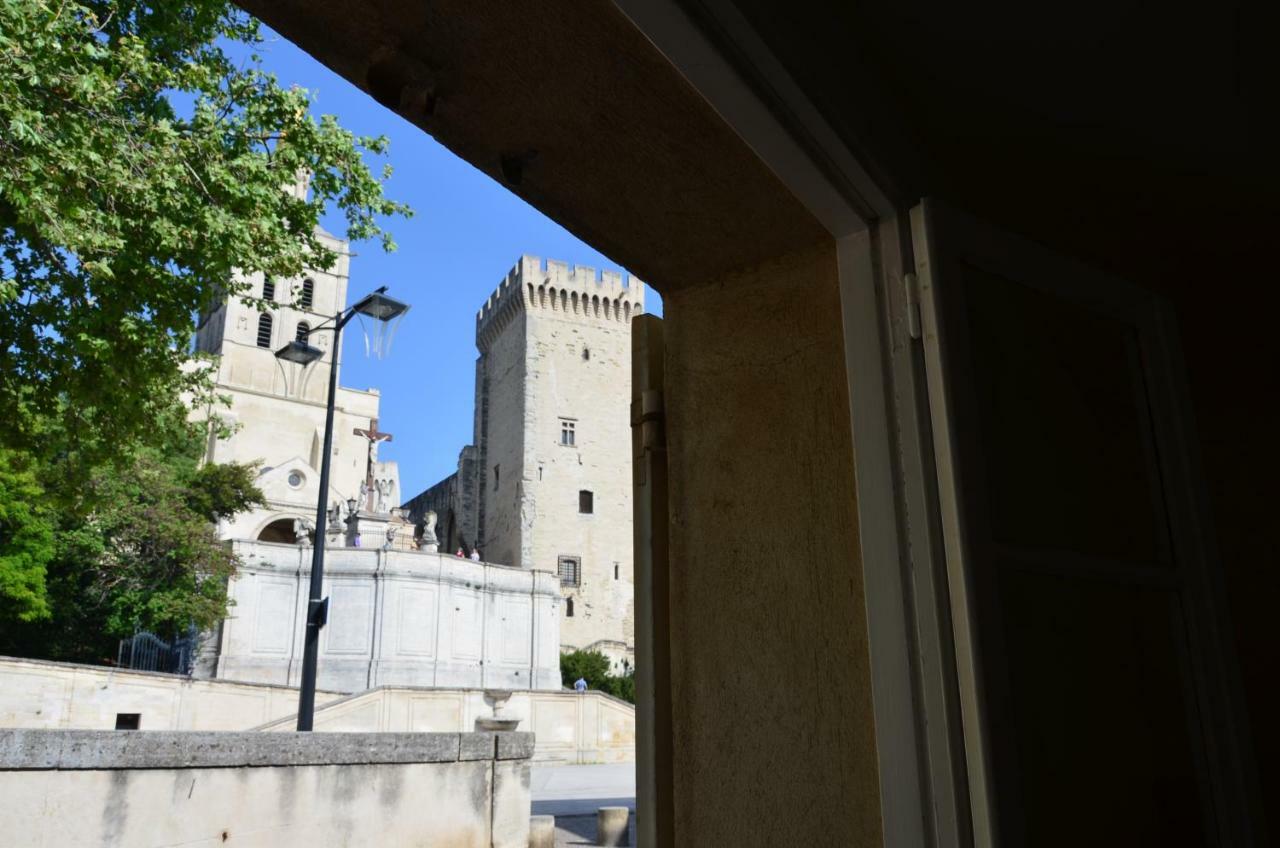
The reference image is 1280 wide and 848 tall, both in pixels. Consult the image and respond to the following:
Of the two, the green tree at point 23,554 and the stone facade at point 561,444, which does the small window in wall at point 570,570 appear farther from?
the green tree at point 23,554

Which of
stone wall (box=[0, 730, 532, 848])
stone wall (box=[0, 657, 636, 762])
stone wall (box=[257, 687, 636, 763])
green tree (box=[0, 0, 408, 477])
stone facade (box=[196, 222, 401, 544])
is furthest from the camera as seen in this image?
stone facade (box=[196, 222, 401, 544])

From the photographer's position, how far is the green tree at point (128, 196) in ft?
22.4

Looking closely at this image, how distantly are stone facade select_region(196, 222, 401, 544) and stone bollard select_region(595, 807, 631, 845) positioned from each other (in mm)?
33047

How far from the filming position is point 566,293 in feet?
157

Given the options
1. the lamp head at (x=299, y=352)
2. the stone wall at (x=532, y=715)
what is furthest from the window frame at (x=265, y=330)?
the lamp head at (x=299, y=352)

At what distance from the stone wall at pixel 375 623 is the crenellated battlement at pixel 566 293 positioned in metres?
20.2

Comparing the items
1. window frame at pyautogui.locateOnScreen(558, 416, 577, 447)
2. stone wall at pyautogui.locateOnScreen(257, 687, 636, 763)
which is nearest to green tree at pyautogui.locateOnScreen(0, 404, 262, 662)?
stone wall at pyautogui.locateOnScreen(257, 687, 636, 763)

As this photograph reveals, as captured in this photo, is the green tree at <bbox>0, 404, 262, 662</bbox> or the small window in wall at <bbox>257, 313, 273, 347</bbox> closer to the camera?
the green tree at <bbox>0, 404, 262, 662</bbox>

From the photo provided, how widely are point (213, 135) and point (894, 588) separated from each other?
26.1ft

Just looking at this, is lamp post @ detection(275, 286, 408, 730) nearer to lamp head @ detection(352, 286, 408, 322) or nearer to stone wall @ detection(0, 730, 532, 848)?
lamp head @ detection(352, 286, 408, 322)

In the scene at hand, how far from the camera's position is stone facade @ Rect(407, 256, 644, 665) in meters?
43.2

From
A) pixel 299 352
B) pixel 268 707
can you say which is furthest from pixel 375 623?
pixel 299 352

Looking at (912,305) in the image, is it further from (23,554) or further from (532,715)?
(23,554)

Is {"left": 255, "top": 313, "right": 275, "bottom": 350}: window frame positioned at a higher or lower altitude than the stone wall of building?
higher
